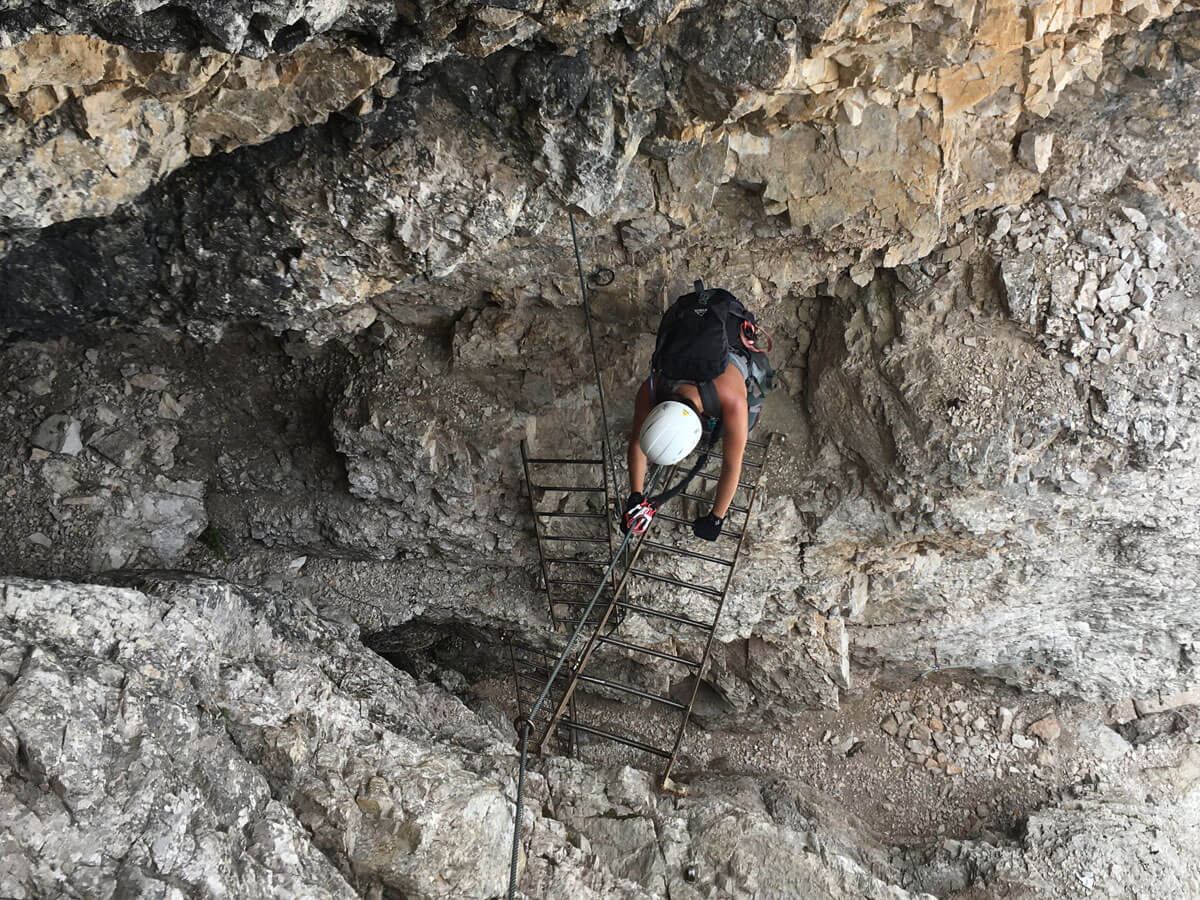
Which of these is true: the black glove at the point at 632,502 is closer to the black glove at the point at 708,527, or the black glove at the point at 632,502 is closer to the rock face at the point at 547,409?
the black glove at the point at 708,527

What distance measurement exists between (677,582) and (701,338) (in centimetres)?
180

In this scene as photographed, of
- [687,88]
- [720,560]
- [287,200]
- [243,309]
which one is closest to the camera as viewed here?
[687,88]

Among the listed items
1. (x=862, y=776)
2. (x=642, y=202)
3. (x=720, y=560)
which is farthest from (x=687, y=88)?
(x=862, y=776)

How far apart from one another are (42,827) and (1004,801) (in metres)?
6.27

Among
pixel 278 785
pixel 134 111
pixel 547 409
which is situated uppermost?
pixel 547 409

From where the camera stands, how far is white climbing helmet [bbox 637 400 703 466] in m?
4.02

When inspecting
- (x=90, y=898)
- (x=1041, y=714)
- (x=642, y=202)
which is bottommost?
(x=90, y=898)

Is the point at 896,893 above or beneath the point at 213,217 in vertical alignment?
beneath

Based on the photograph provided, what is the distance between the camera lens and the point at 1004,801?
6410 millimetres


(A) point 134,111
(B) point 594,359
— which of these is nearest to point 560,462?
(B) point 594,359

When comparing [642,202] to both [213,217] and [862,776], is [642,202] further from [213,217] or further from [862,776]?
[862,776]

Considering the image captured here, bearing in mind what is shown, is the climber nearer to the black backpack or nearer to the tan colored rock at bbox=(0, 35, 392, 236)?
the black backpack

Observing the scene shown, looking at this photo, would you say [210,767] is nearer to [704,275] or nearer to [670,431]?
[670,431]

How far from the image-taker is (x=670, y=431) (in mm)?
4012
